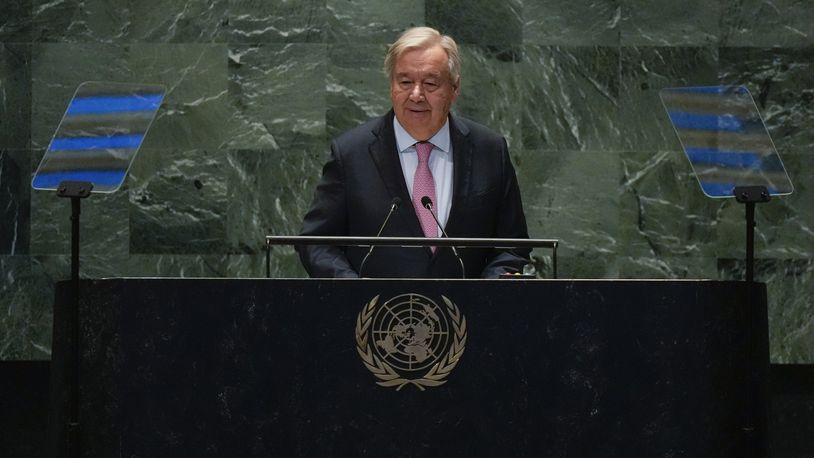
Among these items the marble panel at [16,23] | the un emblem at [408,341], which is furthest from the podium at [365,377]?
the marble panel at [16,23]

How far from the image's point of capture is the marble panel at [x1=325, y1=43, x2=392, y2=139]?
20.3 feet

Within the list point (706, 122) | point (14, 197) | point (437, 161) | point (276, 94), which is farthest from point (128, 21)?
point (706, 122)

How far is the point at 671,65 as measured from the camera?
20.5 ft

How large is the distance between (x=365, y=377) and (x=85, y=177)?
1.12 m

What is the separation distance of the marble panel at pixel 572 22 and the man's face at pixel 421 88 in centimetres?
211

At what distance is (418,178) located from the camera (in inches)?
165

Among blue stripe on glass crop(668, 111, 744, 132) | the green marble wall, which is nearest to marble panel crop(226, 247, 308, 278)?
the green marble wall

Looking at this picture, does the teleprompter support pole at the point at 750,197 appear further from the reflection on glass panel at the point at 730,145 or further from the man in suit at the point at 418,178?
the man in suit at the point at 418,178

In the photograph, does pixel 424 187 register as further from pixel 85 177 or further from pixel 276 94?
pixel 276 94

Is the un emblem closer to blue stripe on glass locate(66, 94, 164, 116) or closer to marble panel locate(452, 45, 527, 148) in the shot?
blue stripe on glass locate(66, 94, 164, 116)

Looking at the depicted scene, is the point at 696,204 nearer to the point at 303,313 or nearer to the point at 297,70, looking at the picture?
the point at 297,70

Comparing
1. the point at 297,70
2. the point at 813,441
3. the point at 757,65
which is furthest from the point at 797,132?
the point at 297,70

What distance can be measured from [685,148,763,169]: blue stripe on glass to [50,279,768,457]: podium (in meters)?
0.68

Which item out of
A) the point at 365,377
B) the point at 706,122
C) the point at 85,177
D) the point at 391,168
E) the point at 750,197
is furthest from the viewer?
the point at 391,168
